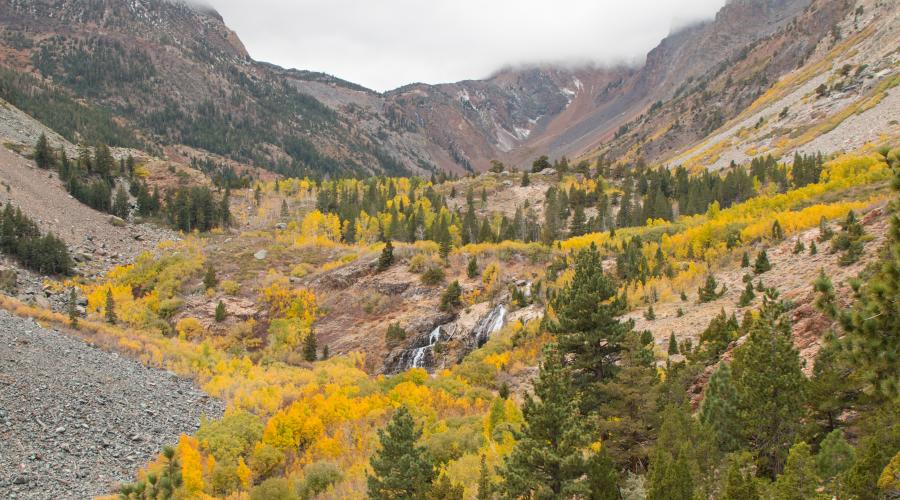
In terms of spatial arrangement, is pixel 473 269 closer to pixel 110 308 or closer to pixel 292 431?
pixel 292 431

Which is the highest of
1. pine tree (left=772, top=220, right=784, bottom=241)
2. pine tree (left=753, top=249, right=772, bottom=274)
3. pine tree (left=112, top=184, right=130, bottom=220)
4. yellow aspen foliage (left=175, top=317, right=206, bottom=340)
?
pine tree (left=112, top=184, right=130, bottom=220)

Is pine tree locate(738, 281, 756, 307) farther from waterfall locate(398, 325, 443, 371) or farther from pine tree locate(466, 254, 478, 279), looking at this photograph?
pine tree locate(466, 254, 478, 279)

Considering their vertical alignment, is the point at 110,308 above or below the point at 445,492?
below

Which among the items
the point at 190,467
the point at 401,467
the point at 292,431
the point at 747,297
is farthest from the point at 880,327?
the point at 292,431

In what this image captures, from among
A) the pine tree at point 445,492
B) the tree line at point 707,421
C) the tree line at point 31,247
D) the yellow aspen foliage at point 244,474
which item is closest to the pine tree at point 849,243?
the tree line at point 707,421

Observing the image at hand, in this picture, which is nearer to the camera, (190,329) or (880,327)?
(880,327)

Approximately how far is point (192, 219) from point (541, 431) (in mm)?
78580

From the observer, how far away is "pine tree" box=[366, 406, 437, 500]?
1382cm

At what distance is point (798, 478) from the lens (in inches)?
Result: 373

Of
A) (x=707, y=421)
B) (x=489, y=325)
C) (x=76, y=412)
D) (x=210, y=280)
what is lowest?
(x=489, y=325)

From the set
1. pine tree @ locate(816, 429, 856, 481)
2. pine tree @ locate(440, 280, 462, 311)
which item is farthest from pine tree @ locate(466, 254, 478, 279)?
pine tree @ locate(816, 429, 856, 481)

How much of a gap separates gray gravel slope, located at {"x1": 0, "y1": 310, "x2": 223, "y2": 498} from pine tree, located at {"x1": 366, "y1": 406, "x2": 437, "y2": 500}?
12578 mm

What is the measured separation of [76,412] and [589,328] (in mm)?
22343

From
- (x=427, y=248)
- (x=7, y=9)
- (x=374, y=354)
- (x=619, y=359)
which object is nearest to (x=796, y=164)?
(x=427, y=248)
